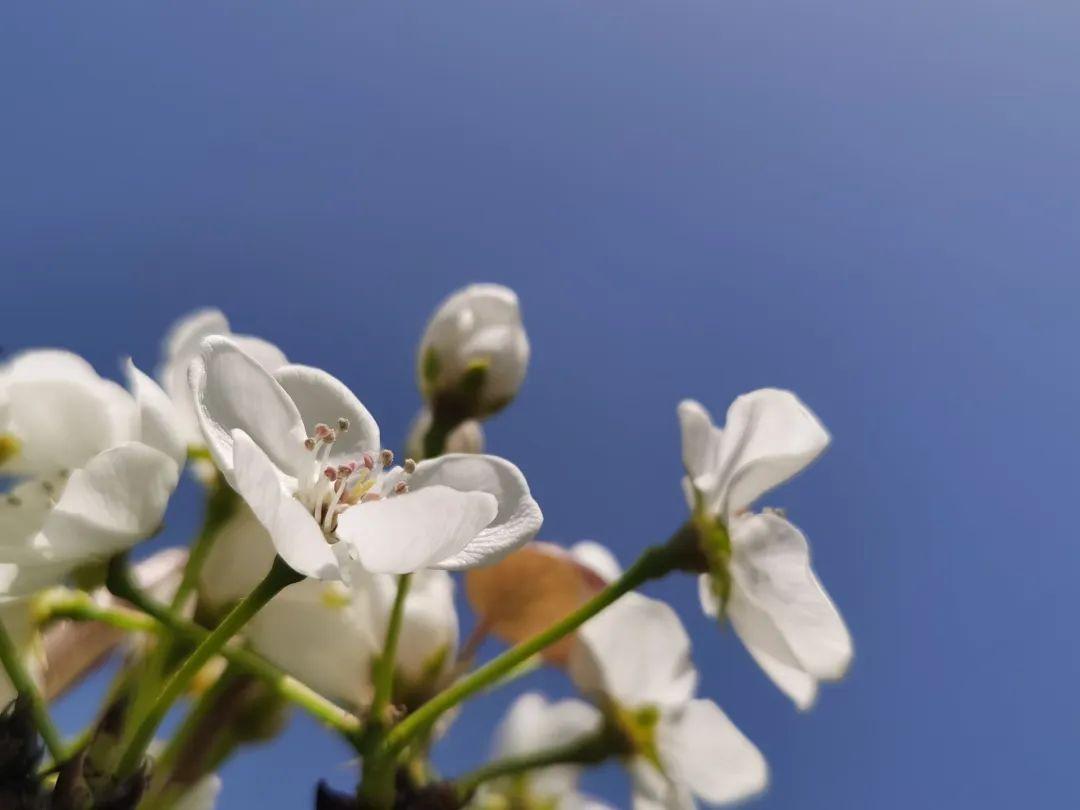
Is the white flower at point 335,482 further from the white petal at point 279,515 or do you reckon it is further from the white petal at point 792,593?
the white petal at point 792,593

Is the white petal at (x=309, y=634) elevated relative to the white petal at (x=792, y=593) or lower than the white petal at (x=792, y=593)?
lower

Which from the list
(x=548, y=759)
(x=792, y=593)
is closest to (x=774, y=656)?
(x=792, y=593)

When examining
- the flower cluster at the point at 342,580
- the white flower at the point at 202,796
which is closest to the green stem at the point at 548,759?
the flower cluster at the point at 342,580

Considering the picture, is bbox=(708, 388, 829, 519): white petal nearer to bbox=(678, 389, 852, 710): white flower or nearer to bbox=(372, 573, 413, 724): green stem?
bbox=(678, 389, 852, 710): white flower

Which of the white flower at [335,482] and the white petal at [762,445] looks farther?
the white petal at [762,445]

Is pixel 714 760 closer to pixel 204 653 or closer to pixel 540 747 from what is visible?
pixel 540 747

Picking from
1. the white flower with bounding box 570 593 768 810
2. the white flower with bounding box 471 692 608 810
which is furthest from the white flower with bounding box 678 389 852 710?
the white flower with bounding box 471 692 608 810
